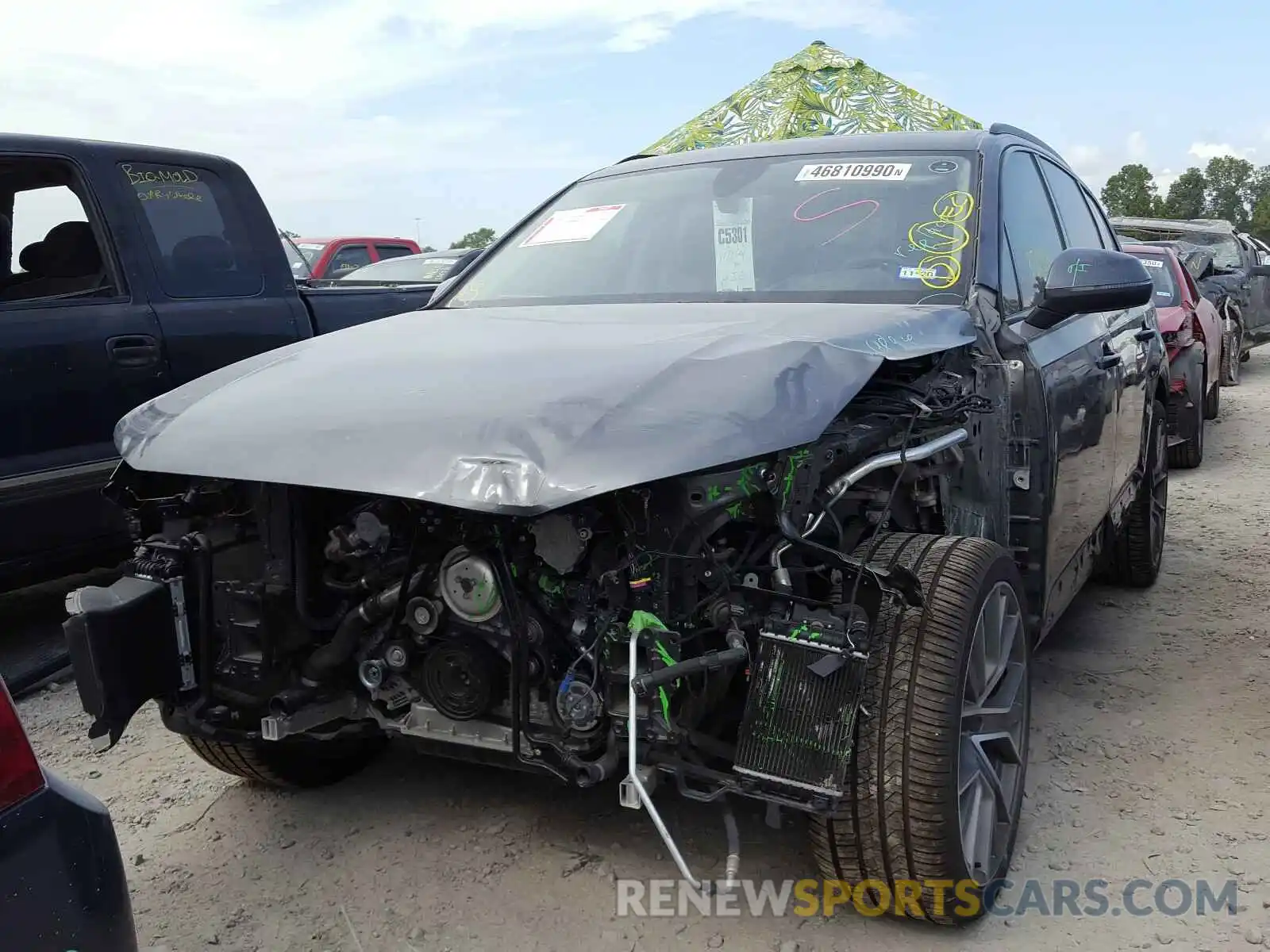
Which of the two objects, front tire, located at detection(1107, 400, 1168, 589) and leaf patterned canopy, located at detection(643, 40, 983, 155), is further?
leaf patterned canopy, located at detection(643, 40, 983, 155)

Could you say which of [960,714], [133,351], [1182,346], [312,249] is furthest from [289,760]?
[312,249]

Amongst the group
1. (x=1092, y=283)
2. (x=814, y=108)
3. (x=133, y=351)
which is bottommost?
(x=133, y=351)

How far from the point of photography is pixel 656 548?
2.13 m

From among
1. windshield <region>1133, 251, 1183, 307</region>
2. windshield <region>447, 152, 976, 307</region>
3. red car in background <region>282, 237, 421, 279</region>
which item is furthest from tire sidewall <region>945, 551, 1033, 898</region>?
red car in background <region>282, 237, 421, 279</region>

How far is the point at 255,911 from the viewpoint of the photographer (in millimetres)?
2604

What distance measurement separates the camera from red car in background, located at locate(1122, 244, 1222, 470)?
24.4 ft

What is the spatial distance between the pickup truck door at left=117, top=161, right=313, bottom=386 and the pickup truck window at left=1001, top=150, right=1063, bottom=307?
123 inches

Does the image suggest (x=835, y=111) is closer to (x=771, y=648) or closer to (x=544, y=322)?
(x=544, y=322)

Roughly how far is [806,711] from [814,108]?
8242mm

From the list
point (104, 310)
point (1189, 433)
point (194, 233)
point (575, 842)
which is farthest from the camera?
point (1189, 433)

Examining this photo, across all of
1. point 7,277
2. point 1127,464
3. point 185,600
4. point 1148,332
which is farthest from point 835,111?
point 185,600

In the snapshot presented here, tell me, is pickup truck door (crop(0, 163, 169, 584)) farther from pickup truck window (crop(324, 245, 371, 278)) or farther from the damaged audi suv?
pickup truck window (crop(324, 245, 371, 278))

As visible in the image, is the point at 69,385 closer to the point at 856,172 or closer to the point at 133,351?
the point at 133,351

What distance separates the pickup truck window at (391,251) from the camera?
1422cm
